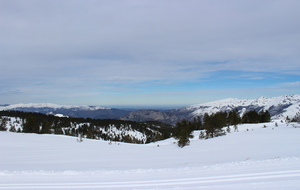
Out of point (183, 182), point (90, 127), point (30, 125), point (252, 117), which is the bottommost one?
point (90, 127)

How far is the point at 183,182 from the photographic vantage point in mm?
5828

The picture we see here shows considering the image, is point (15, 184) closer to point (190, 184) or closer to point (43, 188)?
point (43, 188)

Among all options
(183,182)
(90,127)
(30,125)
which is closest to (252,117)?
(183,182)

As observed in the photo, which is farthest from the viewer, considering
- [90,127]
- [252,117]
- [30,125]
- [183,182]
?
[90,127]

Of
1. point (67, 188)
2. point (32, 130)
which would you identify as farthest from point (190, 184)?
point (32, 130)

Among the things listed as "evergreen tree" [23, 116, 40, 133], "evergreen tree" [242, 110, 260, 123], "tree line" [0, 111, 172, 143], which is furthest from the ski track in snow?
"tree line" [0, 111, 172, 143]

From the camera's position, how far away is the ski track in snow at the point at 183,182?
5.39 metres

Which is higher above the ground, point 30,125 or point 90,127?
point 30,125

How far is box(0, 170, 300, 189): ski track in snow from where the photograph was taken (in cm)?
539

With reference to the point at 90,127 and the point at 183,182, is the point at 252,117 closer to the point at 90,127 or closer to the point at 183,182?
the point at 183,182

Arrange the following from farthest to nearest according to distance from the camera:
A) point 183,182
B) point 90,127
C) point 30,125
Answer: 1. point 90,127
2. point 30,125
3. point 183,182

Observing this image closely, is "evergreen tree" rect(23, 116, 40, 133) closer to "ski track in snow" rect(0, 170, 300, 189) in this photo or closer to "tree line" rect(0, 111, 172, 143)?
"tree line" rect(0, 111, 172, 143)

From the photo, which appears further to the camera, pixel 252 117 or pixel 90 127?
pixel 90 127

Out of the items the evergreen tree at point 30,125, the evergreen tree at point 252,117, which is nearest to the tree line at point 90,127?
the evergreen tree at point 30,125
